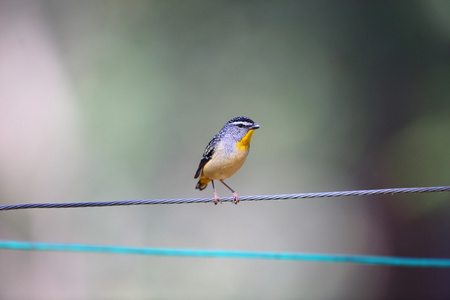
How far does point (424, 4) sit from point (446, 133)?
2.28 metres

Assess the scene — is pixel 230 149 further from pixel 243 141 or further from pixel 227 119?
pixel 227 119

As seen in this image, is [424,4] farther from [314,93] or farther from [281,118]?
[281,118]

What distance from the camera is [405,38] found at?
8359 mm

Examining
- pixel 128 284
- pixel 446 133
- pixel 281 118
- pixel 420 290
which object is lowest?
pixel 420 290

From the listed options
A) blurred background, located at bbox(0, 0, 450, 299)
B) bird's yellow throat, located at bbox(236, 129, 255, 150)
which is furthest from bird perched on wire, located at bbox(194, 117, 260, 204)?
blurred background, located at bbox(0, 0, 450, 299)

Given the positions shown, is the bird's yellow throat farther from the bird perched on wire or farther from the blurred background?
the blurred background

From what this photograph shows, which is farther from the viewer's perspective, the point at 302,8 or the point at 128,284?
the point at 302,8

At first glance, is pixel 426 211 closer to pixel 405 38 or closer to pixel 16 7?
pixel 405 38

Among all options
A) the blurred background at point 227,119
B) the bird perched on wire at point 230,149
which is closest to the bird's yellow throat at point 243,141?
the bird perched on wire at point 230,149

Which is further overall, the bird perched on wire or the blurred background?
the blurred background

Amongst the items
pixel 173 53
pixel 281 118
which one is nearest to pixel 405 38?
pixel 281 118

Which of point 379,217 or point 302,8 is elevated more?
point 302,8

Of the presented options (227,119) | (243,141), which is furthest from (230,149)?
(227,119)

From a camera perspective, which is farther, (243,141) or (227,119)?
(227,119)
